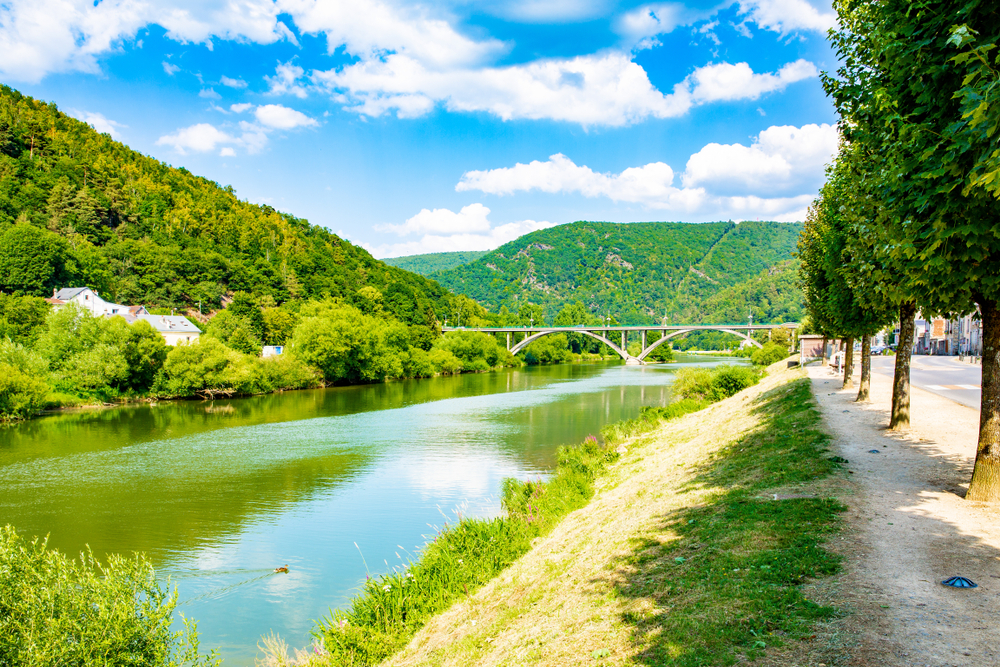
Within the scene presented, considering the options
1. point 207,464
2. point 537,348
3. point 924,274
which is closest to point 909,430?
point 924,274

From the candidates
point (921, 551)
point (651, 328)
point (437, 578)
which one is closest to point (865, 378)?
point (921, 551)

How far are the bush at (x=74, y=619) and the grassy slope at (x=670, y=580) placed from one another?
2.59 m

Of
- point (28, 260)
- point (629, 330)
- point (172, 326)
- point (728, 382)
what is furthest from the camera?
point (629, 330)

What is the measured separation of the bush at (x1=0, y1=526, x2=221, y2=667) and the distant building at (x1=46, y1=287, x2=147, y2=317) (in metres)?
54.3

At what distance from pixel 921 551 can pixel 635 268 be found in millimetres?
165267

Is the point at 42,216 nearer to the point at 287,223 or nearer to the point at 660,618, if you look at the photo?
the point at 287,223

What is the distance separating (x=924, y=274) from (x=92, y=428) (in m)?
30.8

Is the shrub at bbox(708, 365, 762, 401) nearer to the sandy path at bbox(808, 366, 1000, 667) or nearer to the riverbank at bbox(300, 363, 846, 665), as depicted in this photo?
the riverbank at bbox(300, 363, 846, 665)

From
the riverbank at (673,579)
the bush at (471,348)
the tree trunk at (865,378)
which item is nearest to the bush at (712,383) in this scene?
the tree trunk at (865,378)

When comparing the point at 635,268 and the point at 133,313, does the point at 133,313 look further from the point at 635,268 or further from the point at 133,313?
the point at 635,268

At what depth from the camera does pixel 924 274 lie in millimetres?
5773

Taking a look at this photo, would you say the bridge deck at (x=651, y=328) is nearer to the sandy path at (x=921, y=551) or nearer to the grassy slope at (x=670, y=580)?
the sandy path at (x=921, y=551)

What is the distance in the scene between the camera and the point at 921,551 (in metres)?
5.11

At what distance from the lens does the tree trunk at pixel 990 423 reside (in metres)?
6.19
